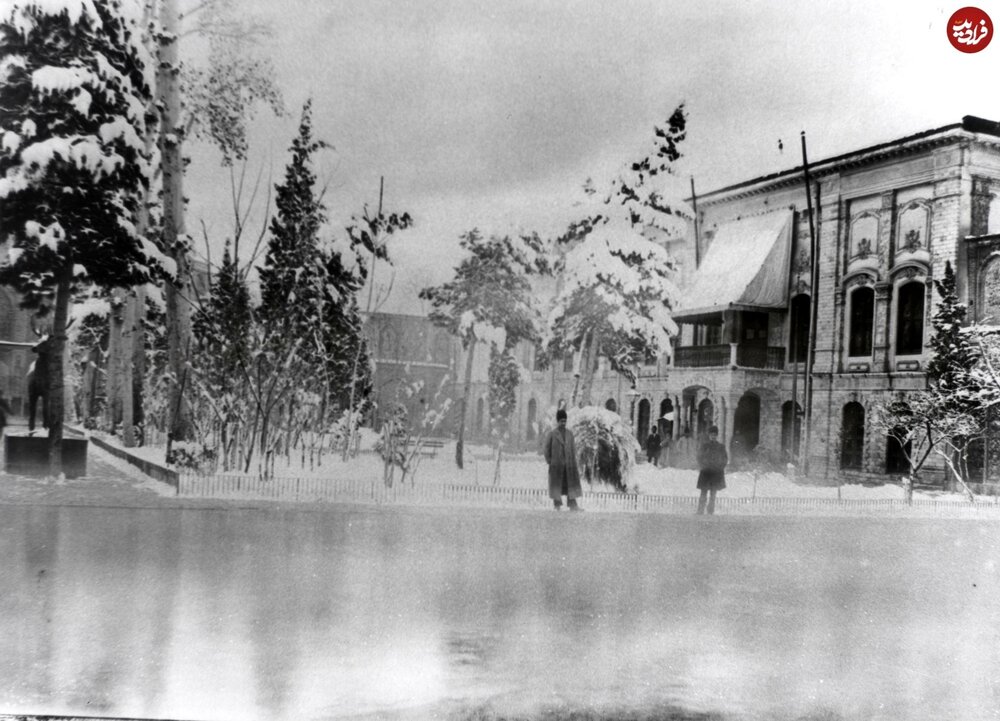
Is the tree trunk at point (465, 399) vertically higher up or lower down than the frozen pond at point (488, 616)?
higher up

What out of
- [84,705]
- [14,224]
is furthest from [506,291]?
[84,705]

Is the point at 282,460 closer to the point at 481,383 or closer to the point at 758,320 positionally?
the point at 481,383

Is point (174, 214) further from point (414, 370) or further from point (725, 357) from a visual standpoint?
point (725, 357)

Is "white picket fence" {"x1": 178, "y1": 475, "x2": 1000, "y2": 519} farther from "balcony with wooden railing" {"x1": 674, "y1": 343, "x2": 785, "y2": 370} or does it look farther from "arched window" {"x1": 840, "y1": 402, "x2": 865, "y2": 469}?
"balcony with wooden railing" {"x1": 674, "y1": 343, "x2": 785, "y2": 370}

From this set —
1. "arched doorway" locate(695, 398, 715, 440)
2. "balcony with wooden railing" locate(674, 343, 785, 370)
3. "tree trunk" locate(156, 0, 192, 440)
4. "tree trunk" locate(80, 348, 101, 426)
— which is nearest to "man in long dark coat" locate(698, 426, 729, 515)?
"arched doorway" locate(695, 398, 715, 440)

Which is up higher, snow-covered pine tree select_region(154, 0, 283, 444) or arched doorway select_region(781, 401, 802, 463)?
snow-covered pine tree select_region(154, 0, 283, 444)

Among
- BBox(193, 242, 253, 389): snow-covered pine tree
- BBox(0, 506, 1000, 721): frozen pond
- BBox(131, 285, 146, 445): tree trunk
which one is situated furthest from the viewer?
BBox(131, 285, 146, 445): tree trunk

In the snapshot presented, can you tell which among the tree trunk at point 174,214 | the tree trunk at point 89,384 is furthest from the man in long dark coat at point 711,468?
the tree trunk at point 89,384

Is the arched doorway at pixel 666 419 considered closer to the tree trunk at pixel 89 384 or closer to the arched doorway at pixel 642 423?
the arched doorway at pixel 642 423
